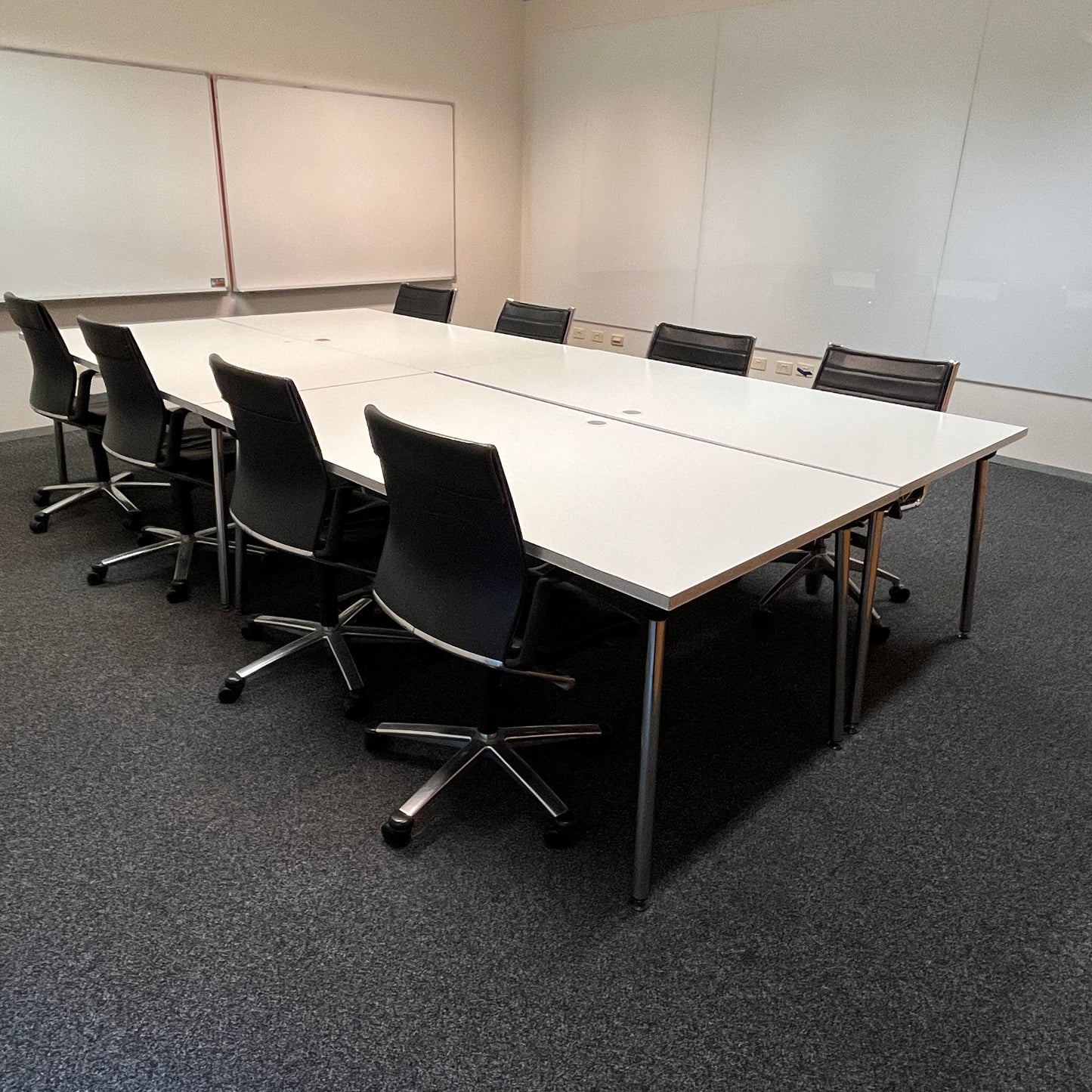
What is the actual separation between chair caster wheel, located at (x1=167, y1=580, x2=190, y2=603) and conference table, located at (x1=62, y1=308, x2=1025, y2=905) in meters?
0.18

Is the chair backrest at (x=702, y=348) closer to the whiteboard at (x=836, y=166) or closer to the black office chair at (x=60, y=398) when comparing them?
the whiteboard at (x=836, y=166)

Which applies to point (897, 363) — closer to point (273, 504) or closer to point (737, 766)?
point (737, 766)

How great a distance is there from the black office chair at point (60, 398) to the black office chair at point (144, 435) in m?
0.42

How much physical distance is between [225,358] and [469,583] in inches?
83.7

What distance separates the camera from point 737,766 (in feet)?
7.57

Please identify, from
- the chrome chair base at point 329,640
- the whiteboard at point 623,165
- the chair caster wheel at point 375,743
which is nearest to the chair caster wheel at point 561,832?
the chair caster wheel at point 375,743

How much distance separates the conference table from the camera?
1757 mm

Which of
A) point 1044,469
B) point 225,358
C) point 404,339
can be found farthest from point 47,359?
point 1044,469

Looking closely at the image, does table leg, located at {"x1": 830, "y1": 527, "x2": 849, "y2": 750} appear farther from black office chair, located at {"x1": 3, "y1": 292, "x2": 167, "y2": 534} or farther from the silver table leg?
black office chair, located at {"x1": 3, "y1": 292, "x2": 167, "y2": 534}

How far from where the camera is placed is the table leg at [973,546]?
9.13ft

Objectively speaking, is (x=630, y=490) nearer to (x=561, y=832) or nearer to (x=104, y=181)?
(x=561, y=832)

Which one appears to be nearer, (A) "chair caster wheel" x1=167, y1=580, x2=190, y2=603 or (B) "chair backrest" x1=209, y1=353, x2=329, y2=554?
(B) "chair backrest" x1=209, y1=353, x2=329, y2=554

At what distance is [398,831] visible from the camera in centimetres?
196

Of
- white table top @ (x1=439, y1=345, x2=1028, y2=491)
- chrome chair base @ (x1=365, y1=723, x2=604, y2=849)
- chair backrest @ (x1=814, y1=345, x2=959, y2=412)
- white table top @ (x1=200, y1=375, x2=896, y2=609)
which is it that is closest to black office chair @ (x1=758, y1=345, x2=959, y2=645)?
chair backrest @ (x1=814, y1=345, x2=959, y2=412)
